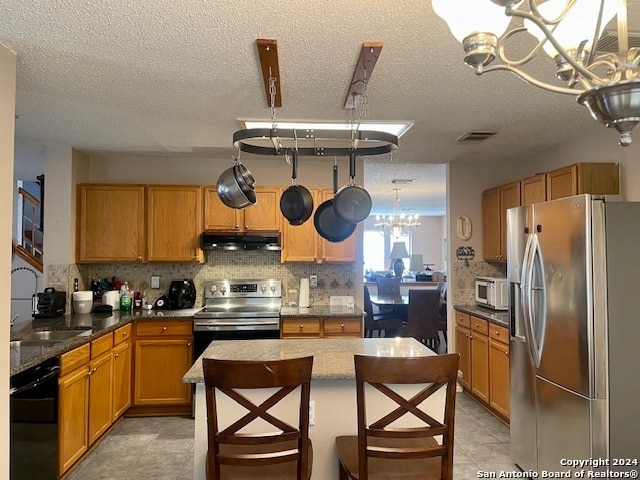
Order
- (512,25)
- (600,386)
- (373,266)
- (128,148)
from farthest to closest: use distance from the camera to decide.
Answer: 1. (373,266)
2. (128,148)
3. (600,386)
4. (512,25)

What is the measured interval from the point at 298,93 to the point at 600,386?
7.72ft

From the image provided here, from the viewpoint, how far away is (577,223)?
91.7 inches

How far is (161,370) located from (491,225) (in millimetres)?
3505

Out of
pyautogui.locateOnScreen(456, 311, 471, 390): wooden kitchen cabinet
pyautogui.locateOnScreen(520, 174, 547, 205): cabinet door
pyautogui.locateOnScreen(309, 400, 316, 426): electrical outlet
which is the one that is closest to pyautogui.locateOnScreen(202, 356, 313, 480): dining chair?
pyautogui.locateOnScreen(309, 400, 316, 426): electrical outlet

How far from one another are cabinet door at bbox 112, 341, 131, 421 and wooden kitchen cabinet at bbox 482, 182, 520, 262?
A: 11.7ft

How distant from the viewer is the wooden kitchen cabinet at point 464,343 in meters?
4.19

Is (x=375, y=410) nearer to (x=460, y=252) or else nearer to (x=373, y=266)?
(x=460, y=252)

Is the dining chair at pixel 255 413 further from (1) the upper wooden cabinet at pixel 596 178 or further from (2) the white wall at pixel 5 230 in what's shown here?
(1) the upper wooden cabinet at pixel 596 178

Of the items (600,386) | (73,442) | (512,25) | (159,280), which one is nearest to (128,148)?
(159,280)

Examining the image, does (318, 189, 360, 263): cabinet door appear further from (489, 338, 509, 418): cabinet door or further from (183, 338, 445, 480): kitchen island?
(183, 338, 445, 480): kitchen island

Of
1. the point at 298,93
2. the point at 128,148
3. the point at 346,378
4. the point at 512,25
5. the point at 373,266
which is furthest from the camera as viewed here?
the point at 373,266

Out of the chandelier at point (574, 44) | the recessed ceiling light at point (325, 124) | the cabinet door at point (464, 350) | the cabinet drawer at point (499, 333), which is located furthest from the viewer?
the cabinet door at point (464, 350)

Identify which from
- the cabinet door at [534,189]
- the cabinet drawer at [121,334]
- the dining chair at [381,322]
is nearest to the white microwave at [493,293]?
the cabinet door at [534,189]

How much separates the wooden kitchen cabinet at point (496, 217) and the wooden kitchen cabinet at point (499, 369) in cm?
91
